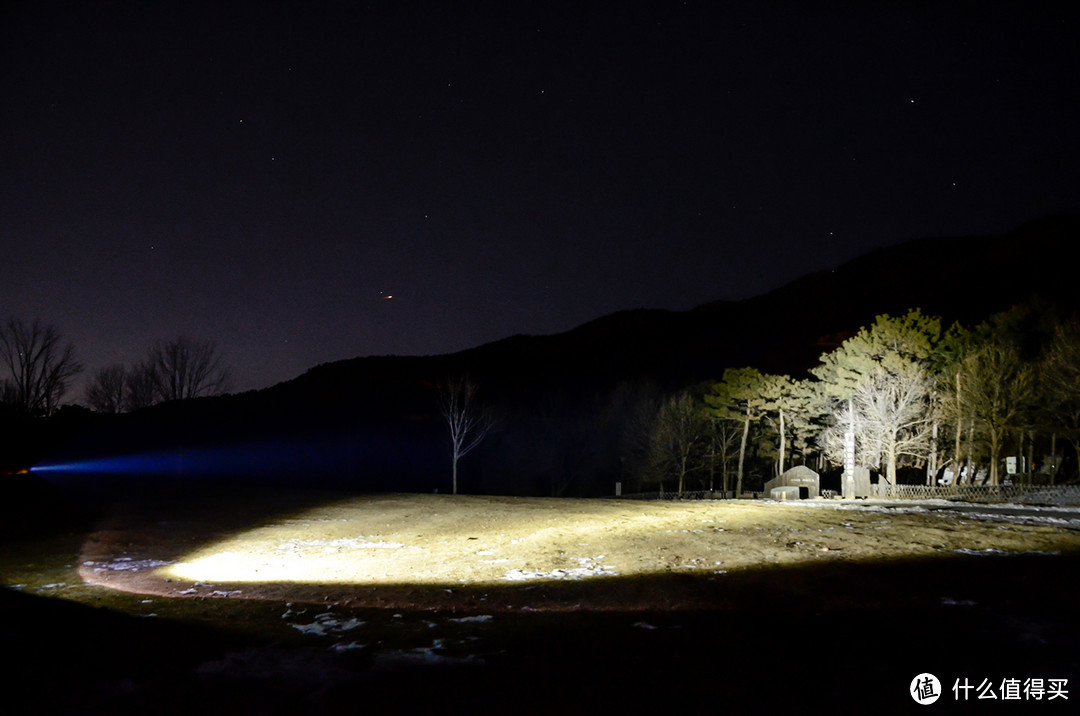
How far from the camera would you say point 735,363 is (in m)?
182

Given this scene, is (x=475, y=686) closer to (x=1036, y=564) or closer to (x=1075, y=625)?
(x=1075, y=625)

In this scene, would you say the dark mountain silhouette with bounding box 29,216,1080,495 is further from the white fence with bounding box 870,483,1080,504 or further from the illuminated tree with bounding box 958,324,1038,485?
the white fence with bounding box 870,483,1080,504

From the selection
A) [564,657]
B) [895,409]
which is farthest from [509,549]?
[895,409]

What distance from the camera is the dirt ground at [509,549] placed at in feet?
30.5

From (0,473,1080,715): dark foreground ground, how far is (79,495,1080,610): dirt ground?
1.05 m

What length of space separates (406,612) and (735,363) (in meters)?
184

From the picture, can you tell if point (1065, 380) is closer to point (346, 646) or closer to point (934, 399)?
point (934, 399)

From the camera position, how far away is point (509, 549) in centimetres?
1357

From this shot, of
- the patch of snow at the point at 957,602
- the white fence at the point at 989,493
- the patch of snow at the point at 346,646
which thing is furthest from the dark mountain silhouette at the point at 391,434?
the patch of snow at the point at 957,602

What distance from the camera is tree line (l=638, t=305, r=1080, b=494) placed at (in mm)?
36469

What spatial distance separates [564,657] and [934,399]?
4217cm

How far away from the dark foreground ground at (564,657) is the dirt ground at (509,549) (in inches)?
41.2

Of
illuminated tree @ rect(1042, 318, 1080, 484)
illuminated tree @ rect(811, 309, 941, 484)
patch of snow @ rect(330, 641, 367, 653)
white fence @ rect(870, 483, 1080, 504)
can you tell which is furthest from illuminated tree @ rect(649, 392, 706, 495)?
patch of snow @ rect(330, 641, 367, 653)

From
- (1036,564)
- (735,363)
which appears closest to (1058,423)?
(1036,564)
